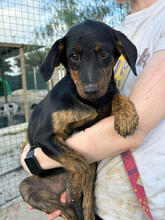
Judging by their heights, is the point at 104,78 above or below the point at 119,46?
Result: below

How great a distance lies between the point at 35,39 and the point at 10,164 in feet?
9.41

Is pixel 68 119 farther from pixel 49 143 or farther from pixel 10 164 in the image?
pixel 10 164

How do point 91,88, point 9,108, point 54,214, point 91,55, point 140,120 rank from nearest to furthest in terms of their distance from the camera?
point 140,120 < point 91,88 < point 91,55 < point 54,214 < point 9,108

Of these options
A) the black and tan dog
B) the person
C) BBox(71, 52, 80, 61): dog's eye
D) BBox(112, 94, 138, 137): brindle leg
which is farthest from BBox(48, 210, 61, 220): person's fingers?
BBox(71, 52, 80, 61): dog's eye

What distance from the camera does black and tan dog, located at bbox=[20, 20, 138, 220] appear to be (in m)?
1.29

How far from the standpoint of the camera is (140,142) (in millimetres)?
1164

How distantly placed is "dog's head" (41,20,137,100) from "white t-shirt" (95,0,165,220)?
0.13m

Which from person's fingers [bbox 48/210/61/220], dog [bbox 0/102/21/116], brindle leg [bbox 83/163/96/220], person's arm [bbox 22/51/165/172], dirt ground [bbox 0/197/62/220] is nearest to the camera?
person's arm [bbox 22/51/165/172]

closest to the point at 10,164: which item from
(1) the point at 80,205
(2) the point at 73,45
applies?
(1) the point at 80,205

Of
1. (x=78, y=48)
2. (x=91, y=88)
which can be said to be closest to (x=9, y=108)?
(x=78, y=48)

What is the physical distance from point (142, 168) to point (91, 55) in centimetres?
74

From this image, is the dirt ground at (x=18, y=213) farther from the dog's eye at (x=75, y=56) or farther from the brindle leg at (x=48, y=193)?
the dog's eye at (x=75, y=56)

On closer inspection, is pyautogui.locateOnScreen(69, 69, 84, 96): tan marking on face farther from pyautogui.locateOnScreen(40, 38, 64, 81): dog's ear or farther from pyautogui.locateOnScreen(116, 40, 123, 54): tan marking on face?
pyautogui.locateOnScreen(116, 40, 123, 54): tan marking on face

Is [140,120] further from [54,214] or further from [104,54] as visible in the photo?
[54,214]
